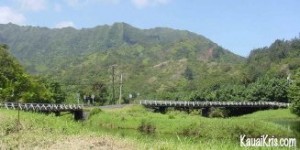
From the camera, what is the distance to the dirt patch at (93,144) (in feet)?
65.2

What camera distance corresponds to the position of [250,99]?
126312mm

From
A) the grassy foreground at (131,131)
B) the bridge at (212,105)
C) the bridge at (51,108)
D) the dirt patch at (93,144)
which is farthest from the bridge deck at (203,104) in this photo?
the dirt patch at (93,144)

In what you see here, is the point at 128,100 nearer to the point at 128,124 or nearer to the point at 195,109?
the point at 195,109

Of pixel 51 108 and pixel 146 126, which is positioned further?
pixel 51 108

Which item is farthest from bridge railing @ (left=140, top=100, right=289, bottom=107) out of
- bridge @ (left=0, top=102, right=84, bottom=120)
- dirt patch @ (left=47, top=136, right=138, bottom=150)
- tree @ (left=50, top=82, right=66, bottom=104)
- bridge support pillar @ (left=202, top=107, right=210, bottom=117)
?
dirt patch @ (left=47, top=136, right=138, bottom=150)

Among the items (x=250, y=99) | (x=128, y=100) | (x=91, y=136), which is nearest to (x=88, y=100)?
(x=128, y=100)

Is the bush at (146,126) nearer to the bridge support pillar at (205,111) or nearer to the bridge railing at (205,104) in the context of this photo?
the bridge railing at (205,104)

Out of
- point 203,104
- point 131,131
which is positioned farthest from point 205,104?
point 131,131

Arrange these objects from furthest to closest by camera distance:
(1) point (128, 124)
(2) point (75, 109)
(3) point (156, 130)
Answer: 1. (2) point (75, 109)
2. (1) point (128, 124)
3. (3) point (156, 130)

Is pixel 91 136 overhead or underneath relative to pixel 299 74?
underneath

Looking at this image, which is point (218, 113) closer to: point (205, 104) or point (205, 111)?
point (205, 111)

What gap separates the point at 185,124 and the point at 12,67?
41.0 m

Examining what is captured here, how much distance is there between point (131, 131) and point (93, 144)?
37.9m

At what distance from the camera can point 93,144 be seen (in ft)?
67.3
